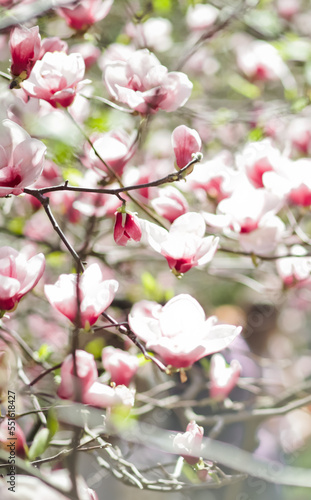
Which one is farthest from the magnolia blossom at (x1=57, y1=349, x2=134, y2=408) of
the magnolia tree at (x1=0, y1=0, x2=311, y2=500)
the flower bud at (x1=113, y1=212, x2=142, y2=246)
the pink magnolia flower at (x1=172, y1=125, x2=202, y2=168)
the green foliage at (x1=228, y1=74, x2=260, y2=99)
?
the green foliage at (x1=228, y1=74, x2=260, y2=99)

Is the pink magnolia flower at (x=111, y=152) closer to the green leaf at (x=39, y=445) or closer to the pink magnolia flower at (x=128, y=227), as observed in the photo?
the pink magnolia flower at (x=128, y=227)

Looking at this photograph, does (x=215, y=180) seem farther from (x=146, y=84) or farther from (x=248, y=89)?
(x=248, y=89)

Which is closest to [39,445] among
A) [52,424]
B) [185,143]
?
[52,424]

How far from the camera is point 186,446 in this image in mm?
537

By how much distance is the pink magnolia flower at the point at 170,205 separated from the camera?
2.31ft

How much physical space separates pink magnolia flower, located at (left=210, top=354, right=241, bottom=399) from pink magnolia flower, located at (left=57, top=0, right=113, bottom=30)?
0.58 m

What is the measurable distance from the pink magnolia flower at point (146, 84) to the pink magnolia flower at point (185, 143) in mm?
53

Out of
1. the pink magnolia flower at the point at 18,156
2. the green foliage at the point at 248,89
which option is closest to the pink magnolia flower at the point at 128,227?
the pink magnolia flower at the point at 18,156

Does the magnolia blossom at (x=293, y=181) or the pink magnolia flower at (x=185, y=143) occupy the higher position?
the pink magnolia flower at (x=185, y=143)

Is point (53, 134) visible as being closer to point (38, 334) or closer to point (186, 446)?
point (186, 446)

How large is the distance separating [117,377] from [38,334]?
50cm

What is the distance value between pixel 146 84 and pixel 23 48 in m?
0.15

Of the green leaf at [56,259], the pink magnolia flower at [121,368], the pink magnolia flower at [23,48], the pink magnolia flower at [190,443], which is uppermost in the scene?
the pink magnolia flower at [23,48]

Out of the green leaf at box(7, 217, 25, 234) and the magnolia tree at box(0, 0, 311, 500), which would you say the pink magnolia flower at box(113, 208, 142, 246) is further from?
the green leaf at box(7, 217, 25, 234)
